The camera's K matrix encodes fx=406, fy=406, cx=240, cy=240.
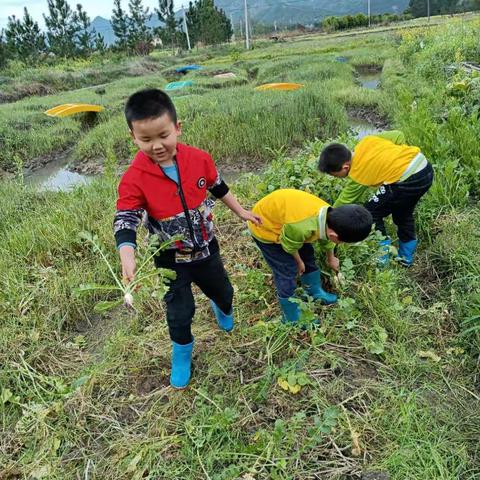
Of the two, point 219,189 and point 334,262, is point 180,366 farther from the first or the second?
point 334,262

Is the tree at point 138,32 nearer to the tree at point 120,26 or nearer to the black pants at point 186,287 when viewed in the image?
the tree at point 120,26

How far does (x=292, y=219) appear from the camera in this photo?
215 cm

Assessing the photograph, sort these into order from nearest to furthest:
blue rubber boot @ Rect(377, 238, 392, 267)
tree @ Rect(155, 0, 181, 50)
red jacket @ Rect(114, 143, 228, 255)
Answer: red jacket @ Rect(114, 143, 228, 255) < blue rubber boot @ Rect(377, 238, 392, 267) < tree @ Rect(155, 0, 181, 50)

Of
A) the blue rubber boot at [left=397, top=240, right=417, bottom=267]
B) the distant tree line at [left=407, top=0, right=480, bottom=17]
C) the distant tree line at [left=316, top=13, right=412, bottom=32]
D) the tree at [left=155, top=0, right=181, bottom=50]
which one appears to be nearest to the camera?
the blue rubber boot at [left=397, top=240, right=417, bottom=267]

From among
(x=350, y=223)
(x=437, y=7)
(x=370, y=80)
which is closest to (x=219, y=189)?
(x=350, y=223)

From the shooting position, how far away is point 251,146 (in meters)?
7.30

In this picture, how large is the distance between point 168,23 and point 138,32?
2837 mm

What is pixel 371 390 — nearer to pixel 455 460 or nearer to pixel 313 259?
pixel 455 460

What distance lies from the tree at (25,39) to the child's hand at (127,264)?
30.3 m

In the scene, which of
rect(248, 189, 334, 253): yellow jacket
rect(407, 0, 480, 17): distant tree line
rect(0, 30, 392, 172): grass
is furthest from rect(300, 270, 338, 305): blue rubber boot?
rect(407, 0, 480, 17): distant tree line

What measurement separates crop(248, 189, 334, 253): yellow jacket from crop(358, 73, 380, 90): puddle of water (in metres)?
12.3

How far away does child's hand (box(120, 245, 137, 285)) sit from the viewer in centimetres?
161

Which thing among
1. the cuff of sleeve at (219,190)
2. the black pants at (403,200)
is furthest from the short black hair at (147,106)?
the black pants at (403,200)

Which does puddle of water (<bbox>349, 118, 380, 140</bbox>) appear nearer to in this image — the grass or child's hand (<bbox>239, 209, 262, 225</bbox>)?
the grass
